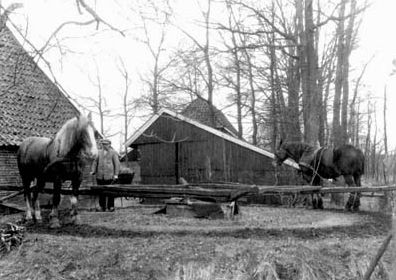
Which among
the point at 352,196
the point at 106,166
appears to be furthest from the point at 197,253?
the point at 352,196

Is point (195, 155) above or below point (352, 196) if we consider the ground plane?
above

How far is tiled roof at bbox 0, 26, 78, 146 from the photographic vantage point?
13.0 meters

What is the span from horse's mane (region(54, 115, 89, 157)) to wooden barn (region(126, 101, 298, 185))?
8.98 m

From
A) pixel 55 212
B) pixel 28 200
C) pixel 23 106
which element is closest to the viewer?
pixel 55 212

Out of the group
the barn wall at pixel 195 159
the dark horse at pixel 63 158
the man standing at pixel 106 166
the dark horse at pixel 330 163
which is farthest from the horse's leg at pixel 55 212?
the barn wall at pixel 195 159

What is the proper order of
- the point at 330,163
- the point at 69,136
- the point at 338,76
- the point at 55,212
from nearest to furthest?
the point at 69,136, the point at 55,212, the point at 330,163, the point at 338,76

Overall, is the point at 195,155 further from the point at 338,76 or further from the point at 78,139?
the point at 78,139

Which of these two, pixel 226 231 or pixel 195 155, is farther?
pixel 195 155

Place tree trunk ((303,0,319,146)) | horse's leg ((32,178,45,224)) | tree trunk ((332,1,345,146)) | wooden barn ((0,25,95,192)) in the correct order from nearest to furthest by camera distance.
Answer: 1. horse's leg ((32,178,45,224))
2. wooden barn ((0,25,95,192))
3. tree trunk ((303,0,319,146))
4. tree trunk ((332,1,345,146))

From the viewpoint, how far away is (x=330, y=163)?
1168 centimetres

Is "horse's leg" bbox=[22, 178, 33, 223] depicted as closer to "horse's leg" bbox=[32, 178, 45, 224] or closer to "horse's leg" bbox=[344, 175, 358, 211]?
"horse's leg" bbox=[32, 178, 45, 224]

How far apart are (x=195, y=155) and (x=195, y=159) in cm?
17

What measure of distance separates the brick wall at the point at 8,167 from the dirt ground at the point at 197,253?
5044 millimetres

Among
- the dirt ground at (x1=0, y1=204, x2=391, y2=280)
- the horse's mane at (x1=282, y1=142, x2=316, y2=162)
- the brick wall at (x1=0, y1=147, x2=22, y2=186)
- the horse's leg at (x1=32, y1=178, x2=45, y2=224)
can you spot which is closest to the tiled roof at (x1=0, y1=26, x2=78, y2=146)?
the brick wall at (x1=0, y1=147, x2=22, y2=186)
